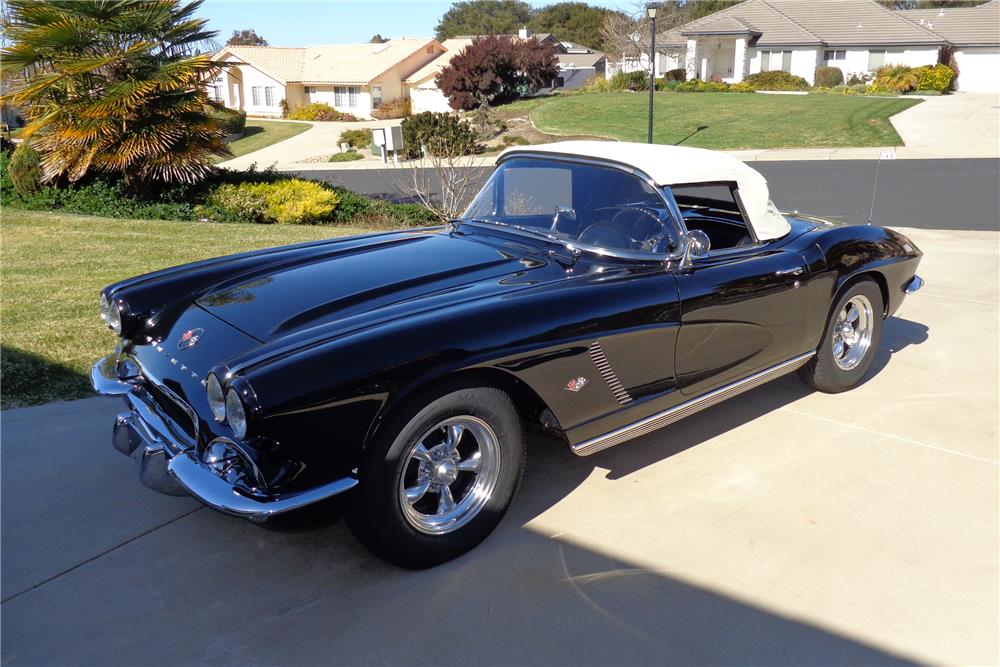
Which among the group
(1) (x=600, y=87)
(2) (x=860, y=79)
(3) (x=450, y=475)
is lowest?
(3) (x=450, y=475)

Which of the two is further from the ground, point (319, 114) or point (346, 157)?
point (319, 114)

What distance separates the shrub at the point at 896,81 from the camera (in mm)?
38844

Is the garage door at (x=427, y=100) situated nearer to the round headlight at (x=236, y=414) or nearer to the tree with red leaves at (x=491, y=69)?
the tree with red leaves at (x=491, y=69)

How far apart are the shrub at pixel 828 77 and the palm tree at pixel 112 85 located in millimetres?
39175

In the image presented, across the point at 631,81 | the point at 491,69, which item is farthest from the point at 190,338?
the point at 631,81

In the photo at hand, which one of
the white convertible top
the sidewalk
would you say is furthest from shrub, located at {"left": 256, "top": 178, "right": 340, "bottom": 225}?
the white convertible top

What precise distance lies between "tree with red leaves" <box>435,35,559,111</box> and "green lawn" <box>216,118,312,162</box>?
26.3ft

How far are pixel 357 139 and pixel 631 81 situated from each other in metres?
15.9

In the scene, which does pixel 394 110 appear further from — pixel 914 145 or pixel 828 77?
pixel 914 145

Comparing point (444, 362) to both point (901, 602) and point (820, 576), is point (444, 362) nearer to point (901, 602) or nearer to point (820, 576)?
point (820, 576)

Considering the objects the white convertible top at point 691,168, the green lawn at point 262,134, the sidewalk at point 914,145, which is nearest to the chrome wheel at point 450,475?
the white convertible top at point 691,168

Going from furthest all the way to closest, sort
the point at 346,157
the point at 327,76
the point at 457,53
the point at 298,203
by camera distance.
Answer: the point at 327,76 < the point at 457,53 < the point at 346,157 < the point at 298,203

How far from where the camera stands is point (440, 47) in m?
56.2

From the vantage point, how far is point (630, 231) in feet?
13.4
